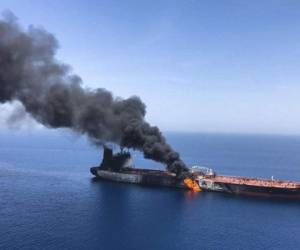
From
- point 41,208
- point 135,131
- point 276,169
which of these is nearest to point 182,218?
point 41,208

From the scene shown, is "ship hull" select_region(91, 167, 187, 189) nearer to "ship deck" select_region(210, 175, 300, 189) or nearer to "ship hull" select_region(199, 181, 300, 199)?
"ship hull" select_region(199, 181, 300, 199)

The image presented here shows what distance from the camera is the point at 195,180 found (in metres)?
120

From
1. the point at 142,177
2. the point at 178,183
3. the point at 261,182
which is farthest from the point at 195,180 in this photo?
the point at 261,182

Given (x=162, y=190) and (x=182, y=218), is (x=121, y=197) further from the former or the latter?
(x=182, y=218)

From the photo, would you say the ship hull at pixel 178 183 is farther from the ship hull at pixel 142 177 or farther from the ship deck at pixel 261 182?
the ship deck at pixel 261 182

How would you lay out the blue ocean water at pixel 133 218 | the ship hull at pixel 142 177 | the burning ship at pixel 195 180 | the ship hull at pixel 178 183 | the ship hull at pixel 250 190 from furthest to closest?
the ship hull at pixel 142 177 → the burning ship at pixel 195 180 → the ship hull at pixel 178 183 → the ship hull at pixel 250 190 → the blue ocean water at pixel 133 218

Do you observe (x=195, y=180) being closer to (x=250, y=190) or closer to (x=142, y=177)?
(x=250, y=190)

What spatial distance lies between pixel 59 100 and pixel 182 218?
55.2 m

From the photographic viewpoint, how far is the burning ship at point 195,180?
109681 millimetres

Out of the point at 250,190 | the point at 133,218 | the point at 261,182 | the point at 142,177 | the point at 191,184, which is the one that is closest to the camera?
the point at 133,218

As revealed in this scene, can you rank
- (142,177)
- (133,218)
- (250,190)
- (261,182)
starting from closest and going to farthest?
1. (133,218)
2. (250,190)
3. (261,182)
4. (142,177)

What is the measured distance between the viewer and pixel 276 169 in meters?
187

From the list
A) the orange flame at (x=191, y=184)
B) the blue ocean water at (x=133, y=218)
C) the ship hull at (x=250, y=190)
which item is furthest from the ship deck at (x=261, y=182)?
the blue ocean water at (x=133, y=218)

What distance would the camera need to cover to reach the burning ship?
109681mm
